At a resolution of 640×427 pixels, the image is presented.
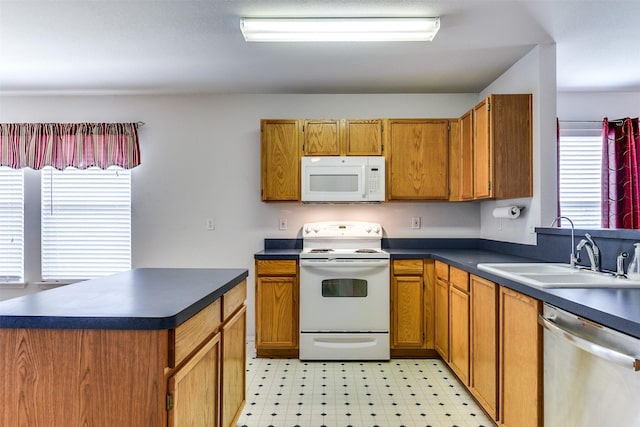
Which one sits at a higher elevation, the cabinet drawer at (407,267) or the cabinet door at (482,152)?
the cabinet door at (482,152)

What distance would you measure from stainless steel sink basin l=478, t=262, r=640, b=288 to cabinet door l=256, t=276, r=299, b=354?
1561 mm

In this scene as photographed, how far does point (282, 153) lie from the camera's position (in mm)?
3336

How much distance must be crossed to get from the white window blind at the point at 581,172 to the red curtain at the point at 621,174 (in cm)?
7

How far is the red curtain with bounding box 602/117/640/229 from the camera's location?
11.1 feet

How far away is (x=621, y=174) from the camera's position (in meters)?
3.45

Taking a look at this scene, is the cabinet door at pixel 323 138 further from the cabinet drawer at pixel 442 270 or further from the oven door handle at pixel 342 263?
the cabinet drawer at pixel 442 270

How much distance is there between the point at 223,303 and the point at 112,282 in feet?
1.67

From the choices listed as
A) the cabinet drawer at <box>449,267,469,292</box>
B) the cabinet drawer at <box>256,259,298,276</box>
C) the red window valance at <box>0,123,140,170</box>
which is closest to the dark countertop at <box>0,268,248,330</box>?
the cabinet drawer at <box>256,259,298,276</box>

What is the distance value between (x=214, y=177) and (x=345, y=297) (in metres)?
1.73

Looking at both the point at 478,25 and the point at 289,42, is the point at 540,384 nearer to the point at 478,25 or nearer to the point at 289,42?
the point at 478,25

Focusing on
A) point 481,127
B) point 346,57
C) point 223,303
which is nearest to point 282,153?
point 346,57

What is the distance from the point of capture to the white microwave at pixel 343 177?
3.31 m

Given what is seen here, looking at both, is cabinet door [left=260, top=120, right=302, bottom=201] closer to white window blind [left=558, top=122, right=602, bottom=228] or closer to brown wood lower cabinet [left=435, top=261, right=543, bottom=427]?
brown wood lower cabinet [left=435, top=261, right=543, bottom=427]

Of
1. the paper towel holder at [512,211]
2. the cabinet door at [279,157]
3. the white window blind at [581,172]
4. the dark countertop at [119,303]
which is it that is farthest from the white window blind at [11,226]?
the white window blind at [581,172]
